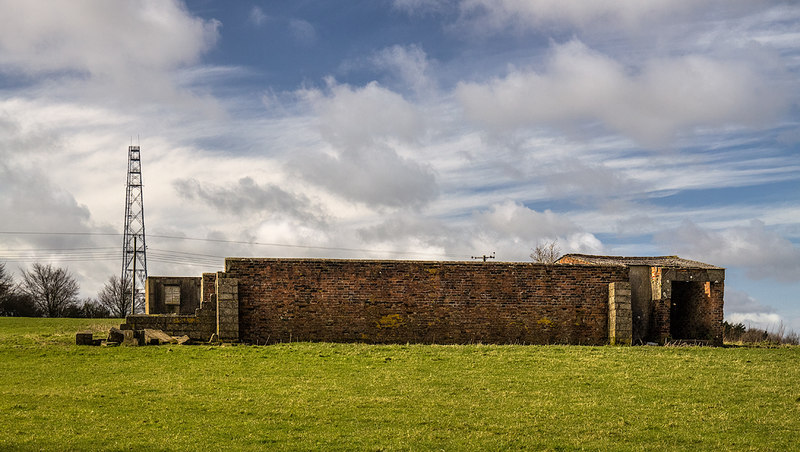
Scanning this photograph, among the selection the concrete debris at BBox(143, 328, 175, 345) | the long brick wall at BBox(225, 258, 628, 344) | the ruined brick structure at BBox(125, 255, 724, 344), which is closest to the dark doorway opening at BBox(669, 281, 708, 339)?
the ruined brick structure at BBox(125, 255, 724, 344)

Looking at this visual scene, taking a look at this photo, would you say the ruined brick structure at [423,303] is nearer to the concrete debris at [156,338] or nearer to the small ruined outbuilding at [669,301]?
the small ruined outbuilding at [669,301]

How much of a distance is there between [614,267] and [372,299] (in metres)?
7.98

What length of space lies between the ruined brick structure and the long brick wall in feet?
0.10

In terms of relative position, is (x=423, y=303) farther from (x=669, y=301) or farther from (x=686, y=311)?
(x=686, y=311)

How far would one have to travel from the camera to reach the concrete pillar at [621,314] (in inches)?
883

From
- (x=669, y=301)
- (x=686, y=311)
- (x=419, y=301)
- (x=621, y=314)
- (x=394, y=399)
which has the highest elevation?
(x=419, y=301)

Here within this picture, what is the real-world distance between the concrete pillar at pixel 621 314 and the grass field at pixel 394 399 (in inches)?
136

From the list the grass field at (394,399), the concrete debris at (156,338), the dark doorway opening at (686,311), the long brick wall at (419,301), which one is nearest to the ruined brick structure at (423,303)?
the long brick wall at (419,301)

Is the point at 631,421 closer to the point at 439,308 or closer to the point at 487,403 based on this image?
the point at 487,403

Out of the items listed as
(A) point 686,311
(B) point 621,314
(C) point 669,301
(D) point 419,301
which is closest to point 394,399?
(D) point 419,301

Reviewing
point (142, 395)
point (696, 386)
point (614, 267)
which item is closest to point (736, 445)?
point (696, 386)

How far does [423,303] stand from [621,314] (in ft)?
20.6

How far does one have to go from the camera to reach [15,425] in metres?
9.86

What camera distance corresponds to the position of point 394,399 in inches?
462
